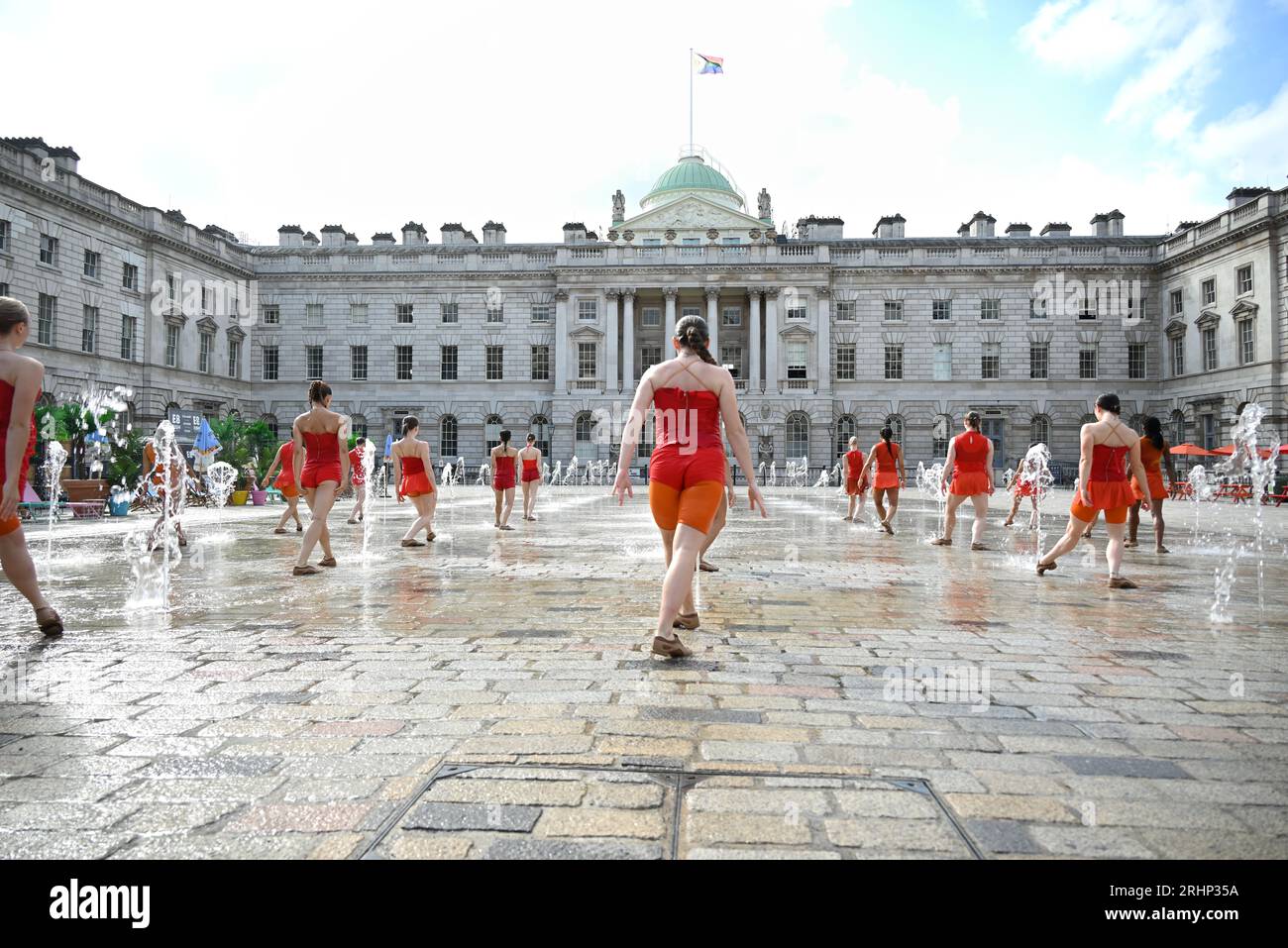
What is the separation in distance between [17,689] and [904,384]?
4887cm

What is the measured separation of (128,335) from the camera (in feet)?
125

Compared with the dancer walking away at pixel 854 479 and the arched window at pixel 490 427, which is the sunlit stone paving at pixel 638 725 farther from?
the arched window at pixel 490 427

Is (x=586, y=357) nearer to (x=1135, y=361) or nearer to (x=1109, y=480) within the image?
(x=1135, y=361)

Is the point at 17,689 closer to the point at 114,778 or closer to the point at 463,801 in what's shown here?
the point at 114,778

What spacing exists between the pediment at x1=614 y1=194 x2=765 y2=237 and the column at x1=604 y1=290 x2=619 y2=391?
8.24 metres

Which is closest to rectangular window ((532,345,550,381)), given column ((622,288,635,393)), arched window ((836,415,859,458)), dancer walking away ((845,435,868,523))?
column ((622,288,635,393))

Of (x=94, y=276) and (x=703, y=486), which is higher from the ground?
(x=94, y=276)

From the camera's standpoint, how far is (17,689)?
3.76 m

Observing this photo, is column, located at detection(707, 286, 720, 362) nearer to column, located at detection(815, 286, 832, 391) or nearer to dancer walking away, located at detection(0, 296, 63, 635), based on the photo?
column, located at detection(815, 286, 832, 391)

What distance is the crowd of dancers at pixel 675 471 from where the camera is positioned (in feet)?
15.4

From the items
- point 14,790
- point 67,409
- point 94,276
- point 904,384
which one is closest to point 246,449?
point 67,409

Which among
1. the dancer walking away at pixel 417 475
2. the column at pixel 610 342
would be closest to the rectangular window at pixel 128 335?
the column at pixel 610 342

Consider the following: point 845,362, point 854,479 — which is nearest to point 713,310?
point 845,362

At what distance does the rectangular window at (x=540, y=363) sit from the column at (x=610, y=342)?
3884 millimetres
